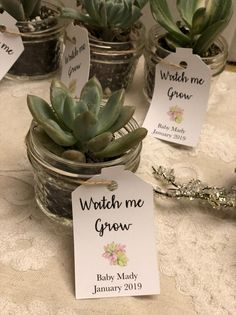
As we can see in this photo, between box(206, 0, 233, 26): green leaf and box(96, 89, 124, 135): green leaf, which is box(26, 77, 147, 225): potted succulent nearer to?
Answer: box(96, 89, 124, 135): green leaf

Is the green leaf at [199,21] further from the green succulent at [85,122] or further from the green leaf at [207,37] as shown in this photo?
the green succulent at [85,122]

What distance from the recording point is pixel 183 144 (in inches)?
30.5

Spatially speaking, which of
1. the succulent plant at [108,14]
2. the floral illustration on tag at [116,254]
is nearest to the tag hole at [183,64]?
the succulent plant at [108,14]

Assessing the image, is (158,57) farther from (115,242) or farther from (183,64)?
(115,242)

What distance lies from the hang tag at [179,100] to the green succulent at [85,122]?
0.23m

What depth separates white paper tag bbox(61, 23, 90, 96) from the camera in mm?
758

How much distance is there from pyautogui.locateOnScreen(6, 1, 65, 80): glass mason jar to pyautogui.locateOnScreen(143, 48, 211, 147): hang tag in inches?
7.8

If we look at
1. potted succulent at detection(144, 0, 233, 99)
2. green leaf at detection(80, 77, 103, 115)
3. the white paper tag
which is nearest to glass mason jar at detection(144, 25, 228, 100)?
potted succulent at detection(144, 0, 233, 99)

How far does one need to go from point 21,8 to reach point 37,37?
0.05 meters

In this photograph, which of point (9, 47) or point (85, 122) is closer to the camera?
point (85, 122)

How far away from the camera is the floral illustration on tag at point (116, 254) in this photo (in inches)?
21.2

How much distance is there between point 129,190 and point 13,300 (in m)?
0.17

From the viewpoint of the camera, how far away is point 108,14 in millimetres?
762

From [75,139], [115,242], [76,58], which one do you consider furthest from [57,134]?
[76,58]
